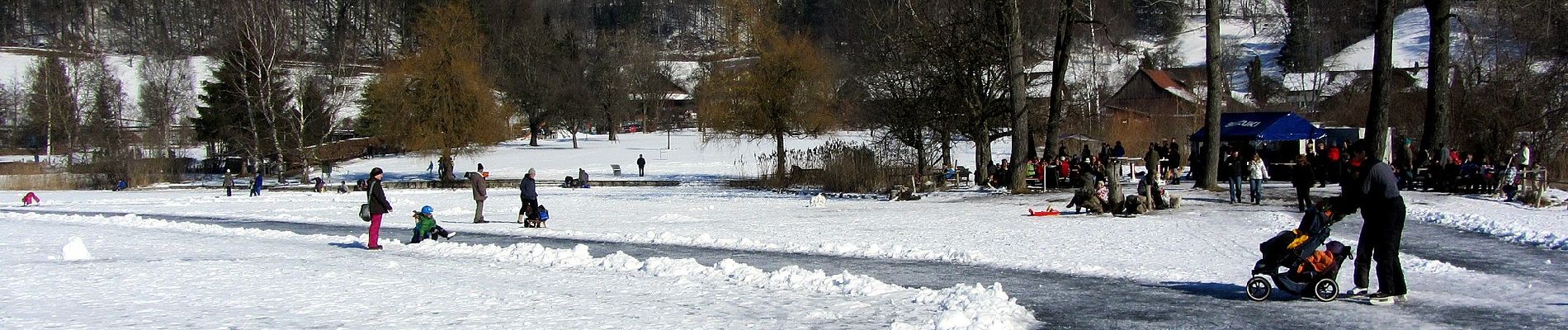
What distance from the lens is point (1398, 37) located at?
11312 centimetres

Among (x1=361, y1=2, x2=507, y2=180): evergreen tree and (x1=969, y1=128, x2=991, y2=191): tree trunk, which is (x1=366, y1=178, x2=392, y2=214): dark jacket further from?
(x1=361, y1=2, x2=507, y2=180): evergreen tree

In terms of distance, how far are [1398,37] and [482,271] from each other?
389 feet

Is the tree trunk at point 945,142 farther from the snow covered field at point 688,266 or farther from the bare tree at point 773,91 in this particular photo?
the snow covered field at point 688,266

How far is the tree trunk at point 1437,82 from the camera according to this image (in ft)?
88.0

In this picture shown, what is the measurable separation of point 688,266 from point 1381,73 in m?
19.7

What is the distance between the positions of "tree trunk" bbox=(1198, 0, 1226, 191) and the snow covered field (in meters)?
2.04

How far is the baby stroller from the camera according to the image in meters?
10.2

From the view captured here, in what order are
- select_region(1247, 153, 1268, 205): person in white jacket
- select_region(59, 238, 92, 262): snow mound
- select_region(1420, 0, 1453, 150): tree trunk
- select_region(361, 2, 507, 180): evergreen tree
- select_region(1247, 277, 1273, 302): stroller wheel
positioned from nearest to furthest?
select_region(1247, 277, 1273, 302): stroller wheel < select_region(59, 238, 92, 262): snow mound < select_region(1247, 153, 1268, 205): person in white jacket < select_region(1420, 0, 1453, 150): tree trunk < select_region(361, 2, 507, 180): evergreen tree

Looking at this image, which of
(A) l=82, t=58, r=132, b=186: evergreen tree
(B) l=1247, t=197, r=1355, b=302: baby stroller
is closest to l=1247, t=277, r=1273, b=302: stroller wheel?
(B) l=1247, t=197, r=1355, b=302: baby stroller

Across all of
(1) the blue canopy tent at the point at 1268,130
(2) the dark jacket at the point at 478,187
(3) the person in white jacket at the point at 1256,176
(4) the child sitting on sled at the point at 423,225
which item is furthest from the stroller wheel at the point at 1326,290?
(1) the blue canopy tent at the point at 1268,130

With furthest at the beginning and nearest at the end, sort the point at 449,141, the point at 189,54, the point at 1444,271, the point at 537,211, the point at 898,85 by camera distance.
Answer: the point at 189,54
the point at 449,141
the point at 898,85
the point at 537,211
the point at 1444,271

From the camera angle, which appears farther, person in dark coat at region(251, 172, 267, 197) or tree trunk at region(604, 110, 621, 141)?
tree trunk at region(604, 110, 621, 141)

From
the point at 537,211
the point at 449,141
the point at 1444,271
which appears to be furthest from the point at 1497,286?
the point at 449,141

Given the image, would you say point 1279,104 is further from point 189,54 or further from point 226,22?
point 189,54
